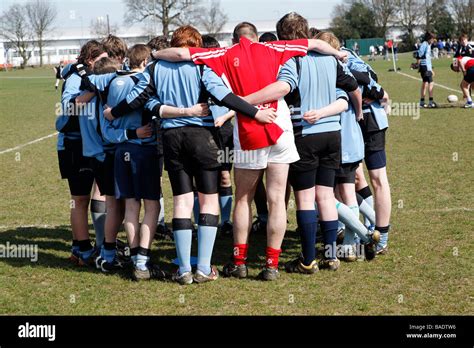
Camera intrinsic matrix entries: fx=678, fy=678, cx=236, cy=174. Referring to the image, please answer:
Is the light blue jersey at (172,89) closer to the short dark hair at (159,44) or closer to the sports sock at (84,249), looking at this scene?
the short dark hair at (159,44)

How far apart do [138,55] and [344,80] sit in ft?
6.17

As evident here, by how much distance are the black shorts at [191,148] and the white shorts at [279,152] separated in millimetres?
212

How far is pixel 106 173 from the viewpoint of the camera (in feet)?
20.9

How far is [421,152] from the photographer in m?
13.1

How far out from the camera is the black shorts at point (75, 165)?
6.54m

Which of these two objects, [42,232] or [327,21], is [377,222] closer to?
[42,232]

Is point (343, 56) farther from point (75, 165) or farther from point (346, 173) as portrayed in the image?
point (75, 165)

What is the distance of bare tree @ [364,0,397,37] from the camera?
96.0 m

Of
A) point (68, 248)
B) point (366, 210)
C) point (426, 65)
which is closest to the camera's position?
point (366, 210)

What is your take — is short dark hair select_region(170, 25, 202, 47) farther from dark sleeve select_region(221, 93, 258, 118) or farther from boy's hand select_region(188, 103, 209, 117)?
dark sleeve select_region(221, 93, 258, 118)

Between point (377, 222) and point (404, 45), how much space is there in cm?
9029

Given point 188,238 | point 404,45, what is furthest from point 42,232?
point 404,45

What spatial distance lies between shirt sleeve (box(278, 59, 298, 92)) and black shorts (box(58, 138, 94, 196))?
83.9 inches

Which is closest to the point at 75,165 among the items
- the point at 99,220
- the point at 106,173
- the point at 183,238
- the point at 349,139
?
the point at 106,173
